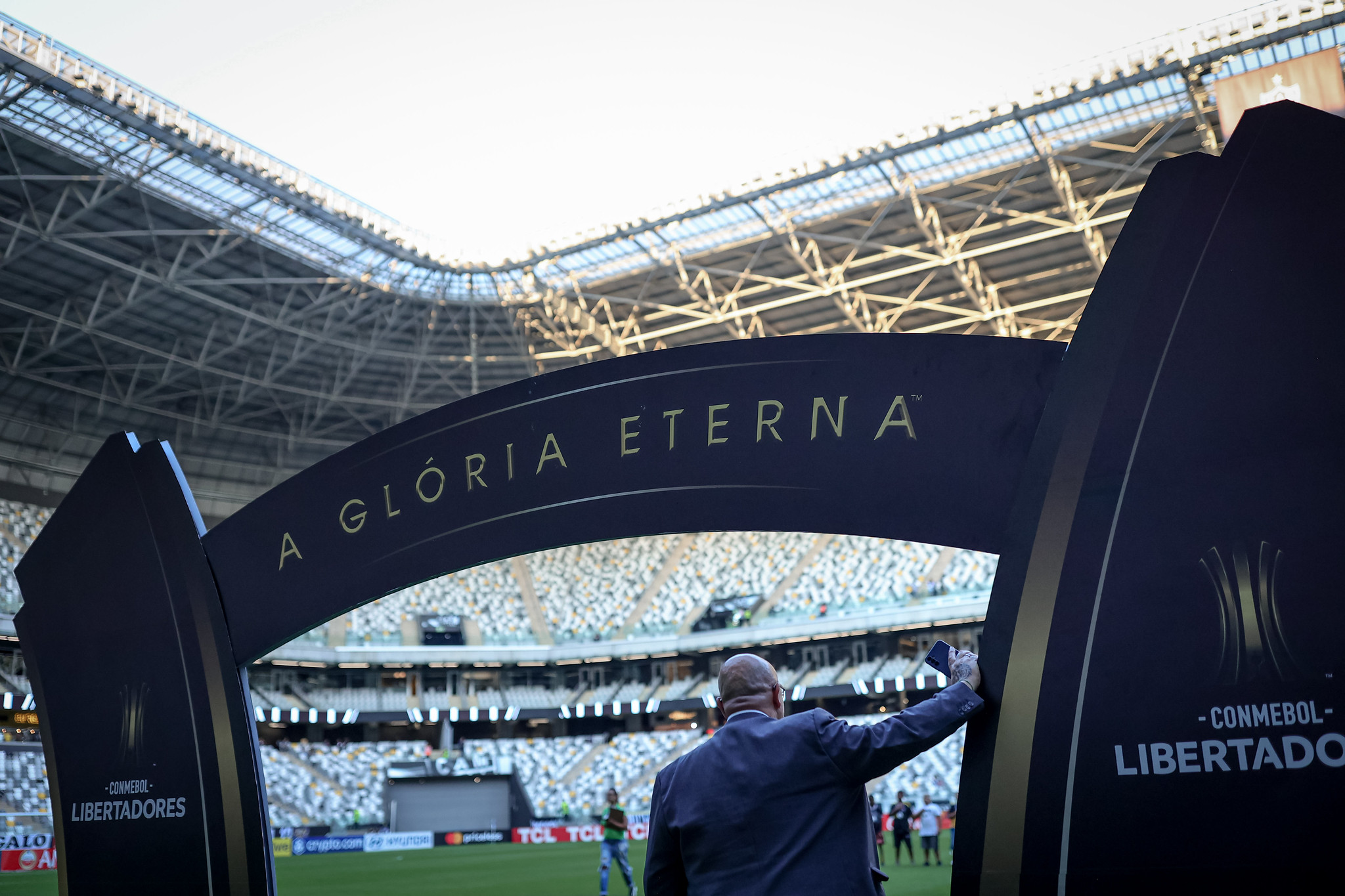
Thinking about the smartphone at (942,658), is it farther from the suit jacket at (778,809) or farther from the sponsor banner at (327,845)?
the sponsor banner at (327,845)

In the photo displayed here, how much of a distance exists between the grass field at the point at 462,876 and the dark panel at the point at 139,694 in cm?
964

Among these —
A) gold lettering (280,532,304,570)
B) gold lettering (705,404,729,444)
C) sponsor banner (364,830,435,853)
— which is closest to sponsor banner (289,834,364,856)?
sponsor banner (364,830,435,853)

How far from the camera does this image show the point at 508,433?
19.4ft

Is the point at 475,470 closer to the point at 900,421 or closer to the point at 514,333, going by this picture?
the point at 900,421

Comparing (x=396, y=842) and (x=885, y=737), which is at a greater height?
(x=885, y=737)

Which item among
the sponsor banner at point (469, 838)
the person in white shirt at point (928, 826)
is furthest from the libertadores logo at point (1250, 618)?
the sponsor banner at point (469, 838)

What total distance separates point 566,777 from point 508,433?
131 ft

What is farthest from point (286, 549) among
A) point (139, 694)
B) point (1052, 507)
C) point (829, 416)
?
point (1052, 507)

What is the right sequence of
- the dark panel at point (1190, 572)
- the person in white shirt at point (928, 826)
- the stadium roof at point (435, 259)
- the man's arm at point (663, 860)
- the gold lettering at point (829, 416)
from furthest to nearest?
the stadium roof at point (435, 259)
the person in white shirt at point (928, 826)
the gold lettering at point (829, 416)
the dark panel at point (1190, 572)
the man's arm at point (663, 860)

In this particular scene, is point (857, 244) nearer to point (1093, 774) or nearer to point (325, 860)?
point (325, 860)

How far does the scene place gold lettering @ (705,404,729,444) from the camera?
531 centimetres

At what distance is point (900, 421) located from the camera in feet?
15.9

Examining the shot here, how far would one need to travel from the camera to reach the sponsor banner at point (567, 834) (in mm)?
35062

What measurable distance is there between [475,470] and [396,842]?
31.9m
